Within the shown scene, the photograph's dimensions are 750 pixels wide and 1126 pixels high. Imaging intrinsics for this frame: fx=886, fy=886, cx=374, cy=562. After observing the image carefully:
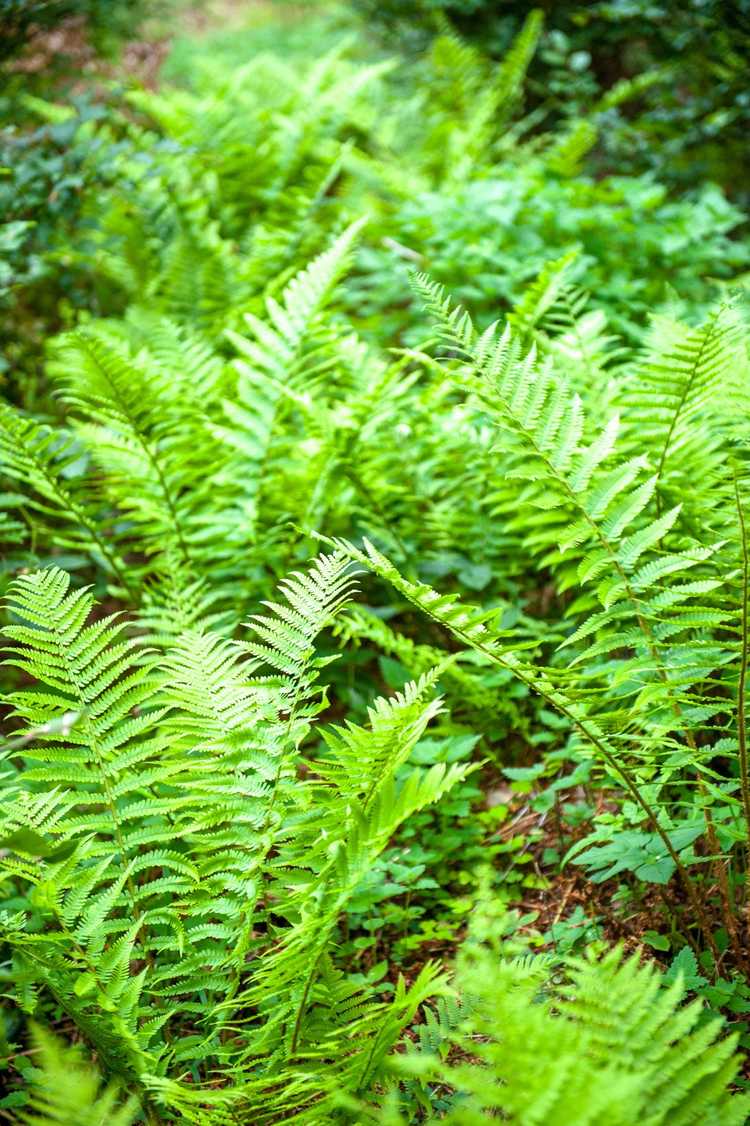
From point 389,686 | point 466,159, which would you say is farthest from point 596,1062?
point 466,159

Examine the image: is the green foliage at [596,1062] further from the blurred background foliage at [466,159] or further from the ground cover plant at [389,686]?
the blurred background foliage at [466,159]

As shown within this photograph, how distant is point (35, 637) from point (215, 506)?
35.2 inches

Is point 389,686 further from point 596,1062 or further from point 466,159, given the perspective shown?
point 466,159

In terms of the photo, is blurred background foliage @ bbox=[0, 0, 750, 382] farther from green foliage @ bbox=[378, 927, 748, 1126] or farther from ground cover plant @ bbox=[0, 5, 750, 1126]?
green foliage @ bbox=[378, 927, 748, 1126]

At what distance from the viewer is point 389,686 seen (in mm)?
2322

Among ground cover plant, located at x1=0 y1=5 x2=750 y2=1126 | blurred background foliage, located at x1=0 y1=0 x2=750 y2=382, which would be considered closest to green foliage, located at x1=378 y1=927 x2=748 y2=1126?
ground cover plant, located at x1=0 y1=5 x2=750 y2=1126

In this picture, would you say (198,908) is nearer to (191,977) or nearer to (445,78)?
(191,977)

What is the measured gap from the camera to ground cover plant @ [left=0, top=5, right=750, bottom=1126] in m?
1.32

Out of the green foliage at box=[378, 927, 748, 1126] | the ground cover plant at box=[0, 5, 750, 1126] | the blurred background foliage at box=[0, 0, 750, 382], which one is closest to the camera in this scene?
the green foliage at box=[378, 927, 748, 1126]

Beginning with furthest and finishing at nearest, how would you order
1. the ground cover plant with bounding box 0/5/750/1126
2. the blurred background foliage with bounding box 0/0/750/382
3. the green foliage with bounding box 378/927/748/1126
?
the blurred background foliage with bounding box 0/0/750/382 → the ground cover plant with bounding box 0/5/750/1126 → the green foliage with bounding box 378/927/748/1126

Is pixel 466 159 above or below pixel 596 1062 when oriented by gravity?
above

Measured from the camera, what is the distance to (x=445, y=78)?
4.82 m

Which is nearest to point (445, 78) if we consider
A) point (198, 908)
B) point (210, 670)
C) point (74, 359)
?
point (74, 359)

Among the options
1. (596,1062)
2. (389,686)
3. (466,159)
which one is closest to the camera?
(596,1062)
